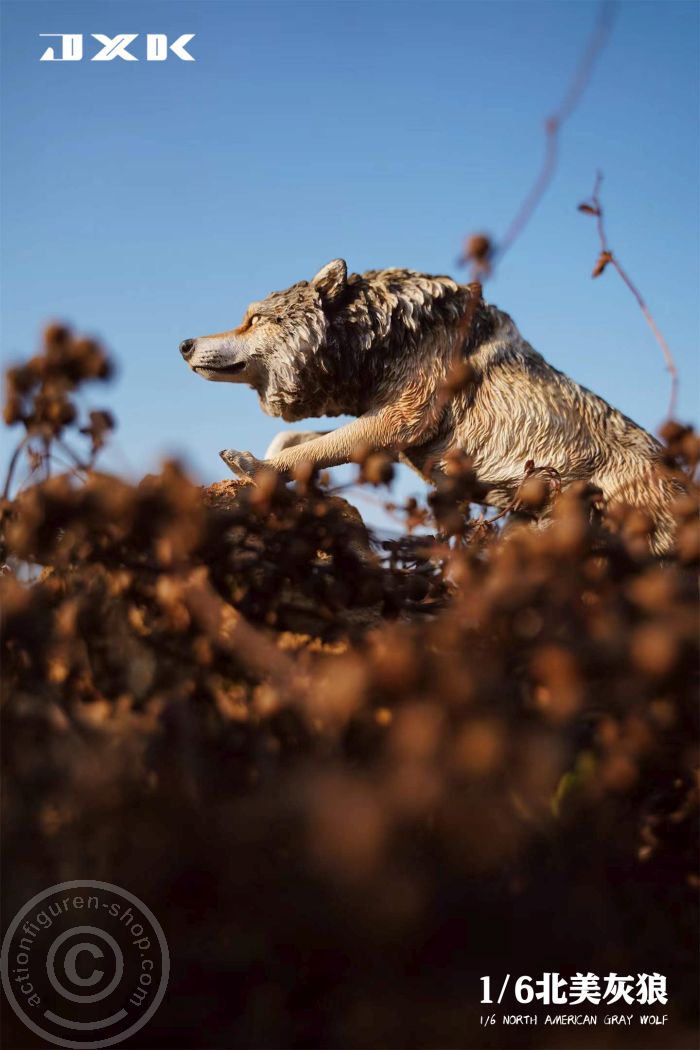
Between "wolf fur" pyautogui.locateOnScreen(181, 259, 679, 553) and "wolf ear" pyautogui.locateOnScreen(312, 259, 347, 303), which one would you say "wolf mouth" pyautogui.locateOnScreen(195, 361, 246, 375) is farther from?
"wolf ear" pyautogui.locateOnScreen(312, 259, 347, 303)

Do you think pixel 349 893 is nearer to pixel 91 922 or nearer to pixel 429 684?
pixel 429 684

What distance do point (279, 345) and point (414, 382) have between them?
0.43 m

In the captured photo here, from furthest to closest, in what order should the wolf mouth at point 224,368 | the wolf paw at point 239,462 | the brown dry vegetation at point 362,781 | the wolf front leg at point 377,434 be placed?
the wolf mouth at point 224,368, the wolf front leg at point 377,434, the wolf paw at point 239,462, the brown dry vegetation at point 362,781

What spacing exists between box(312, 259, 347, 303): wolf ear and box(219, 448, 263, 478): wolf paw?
0.59 metres

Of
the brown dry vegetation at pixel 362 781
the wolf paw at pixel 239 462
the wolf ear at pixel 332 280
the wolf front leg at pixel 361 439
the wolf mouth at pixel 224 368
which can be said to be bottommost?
the brown dry vegetation at pixel 362 781

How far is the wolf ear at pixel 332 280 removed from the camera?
259 cm

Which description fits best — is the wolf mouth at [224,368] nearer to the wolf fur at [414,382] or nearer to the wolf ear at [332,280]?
the wolf fur at [414,382]

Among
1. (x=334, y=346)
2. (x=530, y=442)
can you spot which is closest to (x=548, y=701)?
(x=530, y=442)

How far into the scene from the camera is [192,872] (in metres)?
0.69

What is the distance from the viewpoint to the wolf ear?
259 centimetres

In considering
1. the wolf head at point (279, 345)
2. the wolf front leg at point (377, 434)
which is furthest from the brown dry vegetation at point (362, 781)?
the wolf head at point (279, 345)

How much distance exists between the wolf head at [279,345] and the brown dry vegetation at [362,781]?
1736mm

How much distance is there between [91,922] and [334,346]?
2.02 metres

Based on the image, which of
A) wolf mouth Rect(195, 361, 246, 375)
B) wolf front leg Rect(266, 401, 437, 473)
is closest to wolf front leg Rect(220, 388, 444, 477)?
wolf front leg Rect(266, 401, 437, 473)
